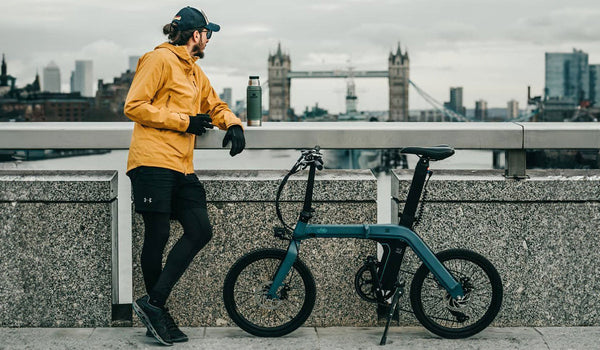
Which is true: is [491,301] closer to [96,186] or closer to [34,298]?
[96,186]

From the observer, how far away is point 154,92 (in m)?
3.64

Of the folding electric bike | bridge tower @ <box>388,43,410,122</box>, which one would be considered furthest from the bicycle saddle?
bridge tower @ <box>388,43,410,122</box>

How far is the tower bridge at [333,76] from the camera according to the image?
440 feet

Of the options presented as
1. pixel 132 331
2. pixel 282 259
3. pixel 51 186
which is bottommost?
pixel 132 331

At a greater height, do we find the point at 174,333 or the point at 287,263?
the point at 287,263

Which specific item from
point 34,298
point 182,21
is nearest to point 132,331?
point 34,298

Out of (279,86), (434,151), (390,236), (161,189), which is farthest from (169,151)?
(279,86)

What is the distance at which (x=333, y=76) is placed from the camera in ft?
433

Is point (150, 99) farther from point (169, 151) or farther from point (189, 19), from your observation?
point (189, 19)

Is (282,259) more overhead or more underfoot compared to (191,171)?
more underfoot

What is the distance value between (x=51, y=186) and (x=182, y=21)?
3.79 ft

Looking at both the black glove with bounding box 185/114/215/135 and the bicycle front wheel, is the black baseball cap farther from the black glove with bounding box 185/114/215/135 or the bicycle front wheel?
the bicycle front wheel

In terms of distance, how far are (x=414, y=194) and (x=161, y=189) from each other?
1.26 m

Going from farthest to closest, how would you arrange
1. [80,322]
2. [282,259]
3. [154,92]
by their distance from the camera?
[80,322] < [282,259] < [154,92]
